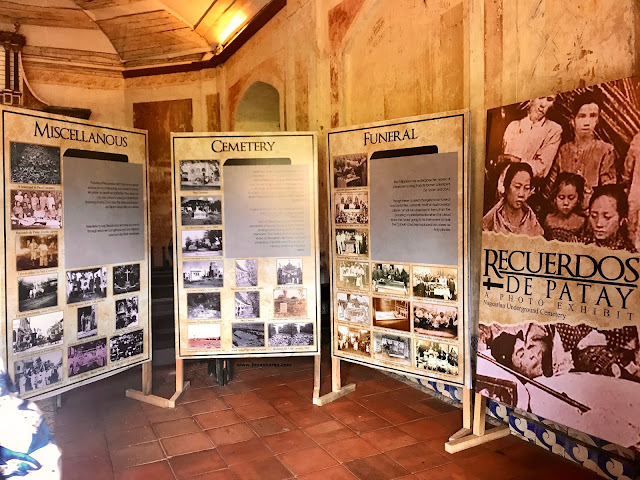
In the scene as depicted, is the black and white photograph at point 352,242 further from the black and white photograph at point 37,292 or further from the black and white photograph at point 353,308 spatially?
the black and white photograph at point 37,292

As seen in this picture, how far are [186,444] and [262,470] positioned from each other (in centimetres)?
65

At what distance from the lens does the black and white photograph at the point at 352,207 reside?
384 cm

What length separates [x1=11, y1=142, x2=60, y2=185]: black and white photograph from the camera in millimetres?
3244

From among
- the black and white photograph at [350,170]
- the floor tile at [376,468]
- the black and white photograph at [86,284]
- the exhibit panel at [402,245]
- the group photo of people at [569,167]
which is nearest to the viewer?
the group photo of people at [569,167]

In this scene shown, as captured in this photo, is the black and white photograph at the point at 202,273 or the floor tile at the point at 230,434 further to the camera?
the black and white photograph at the point at 202,273

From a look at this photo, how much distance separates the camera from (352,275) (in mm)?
3963

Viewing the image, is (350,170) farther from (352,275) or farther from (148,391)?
(148,391)

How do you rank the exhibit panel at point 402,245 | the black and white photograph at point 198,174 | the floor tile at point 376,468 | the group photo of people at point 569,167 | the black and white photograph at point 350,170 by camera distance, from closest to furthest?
the group photo of people at point 569,167 → the floor tile at point 376,468 → the exhibit panel at point 402,245 → the black and white photograph at point 350,170 → the black and white photograph at point 198,174

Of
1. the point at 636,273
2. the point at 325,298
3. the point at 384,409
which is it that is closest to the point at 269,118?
the point at 325,298

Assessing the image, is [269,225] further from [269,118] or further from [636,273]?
[269,118]

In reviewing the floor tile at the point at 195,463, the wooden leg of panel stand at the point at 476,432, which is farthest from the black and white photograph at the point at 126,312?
the wooden leg of panel stand at the point at 476,432

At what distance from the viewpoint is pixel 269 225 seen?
406 cm

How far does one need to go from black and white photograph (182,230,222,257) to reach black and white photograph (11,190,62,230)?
3.04 ft

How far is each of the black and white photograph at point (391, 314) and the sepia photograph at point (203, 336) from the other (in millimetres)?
1302
